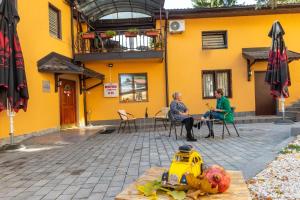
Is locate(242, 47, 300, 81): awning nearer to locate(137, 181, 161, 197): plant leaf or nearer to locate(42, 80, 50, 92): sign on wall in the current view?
locate(42, 80, 50, 92): sign on wall

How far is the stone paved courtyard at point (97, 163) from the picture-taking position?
409 cm

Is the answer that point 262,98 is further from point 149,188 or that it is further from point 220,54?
point 149,188

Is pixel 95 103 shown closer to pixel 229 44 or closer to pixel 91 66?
pixel 91 66

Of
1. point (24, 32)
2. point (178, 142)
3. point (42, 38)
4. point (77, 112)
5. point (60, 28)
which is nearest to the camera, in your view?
point (178, 142)

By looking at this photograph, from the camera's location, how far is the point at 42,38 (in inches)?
408

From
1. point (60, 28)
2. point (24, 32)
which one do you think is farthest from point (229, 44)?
point (24, 32)

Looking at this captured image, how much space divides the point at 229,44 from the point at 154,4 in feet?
13.1

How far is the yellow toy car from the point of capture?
2309 millimetres

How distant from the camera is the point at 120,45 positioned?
527 inches

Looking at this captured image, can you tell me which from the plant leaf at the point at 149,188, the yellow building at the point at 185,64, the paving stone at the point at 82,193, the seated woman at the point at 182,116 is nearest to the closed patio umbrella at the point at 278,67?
the yellow building at the point at 185,64

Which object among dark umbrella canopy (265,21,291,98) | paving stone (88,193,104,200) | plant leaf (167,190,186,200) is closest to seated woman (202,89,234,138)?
dark umbrella canopy (265,21,291,98)

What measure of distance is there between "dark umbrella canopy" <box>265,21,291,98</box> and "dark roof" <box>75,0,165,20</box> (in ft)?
18.3

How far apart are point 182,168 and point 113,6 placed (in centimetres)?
1428

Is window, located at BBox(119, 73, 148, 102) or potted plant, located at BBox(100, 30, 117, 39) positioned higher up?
potted plant, located at BBox(100, 30, 117, 39)
